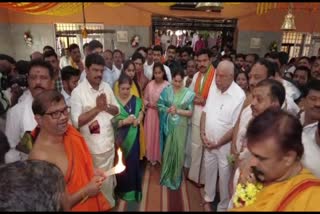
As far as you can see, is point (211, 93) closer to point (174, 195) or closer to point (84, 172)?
point (174, 195)

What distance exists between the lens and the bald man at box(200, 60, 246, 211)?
2793mm

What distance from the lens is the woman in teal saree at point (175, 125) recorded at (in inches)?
136

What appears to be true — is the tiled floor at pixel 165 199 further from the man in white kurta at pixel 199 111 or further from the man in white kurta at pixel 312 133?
the man in white kurta at pixel 312 133

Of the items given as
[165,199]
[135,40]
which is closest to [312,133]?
[165,199]

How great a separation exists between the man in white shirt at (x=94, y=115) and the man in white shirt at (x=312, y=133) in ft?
5.50

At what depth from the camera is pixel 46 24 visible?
872cm

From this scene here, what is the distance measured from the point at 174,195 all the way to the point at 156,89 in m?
1.49

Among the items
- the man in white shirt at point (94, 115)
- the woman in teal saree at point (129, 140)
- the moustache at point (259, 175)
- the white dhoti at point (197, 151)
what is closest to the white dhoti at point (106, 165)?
the man in white shirt at point (94, 115)

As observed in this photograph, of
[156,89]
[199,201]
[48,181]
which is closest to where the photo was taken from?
[48,181]

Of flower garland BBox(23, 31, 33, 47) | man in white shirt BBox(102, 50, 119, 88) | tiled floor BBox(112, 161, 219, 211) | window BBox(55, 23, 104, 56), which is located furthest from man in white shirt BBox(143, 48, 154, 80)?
flower garland BBox(23, 31, 33, 47)

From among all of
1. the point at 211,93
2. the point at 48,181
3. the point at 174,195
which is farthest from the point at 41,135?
the point at 174,195

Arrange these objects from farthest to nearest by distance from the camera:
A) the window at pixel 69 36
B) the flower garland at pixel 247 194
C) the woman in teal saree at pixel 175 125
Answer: the window at pixel 69 36, the woman in teal saree at pixel 175 125, the flower garland at pixel 247 194

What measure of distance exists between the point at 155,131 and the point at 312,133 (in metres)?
2.39

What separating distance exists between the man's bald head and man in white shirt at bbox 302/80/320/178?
0.81 metres
